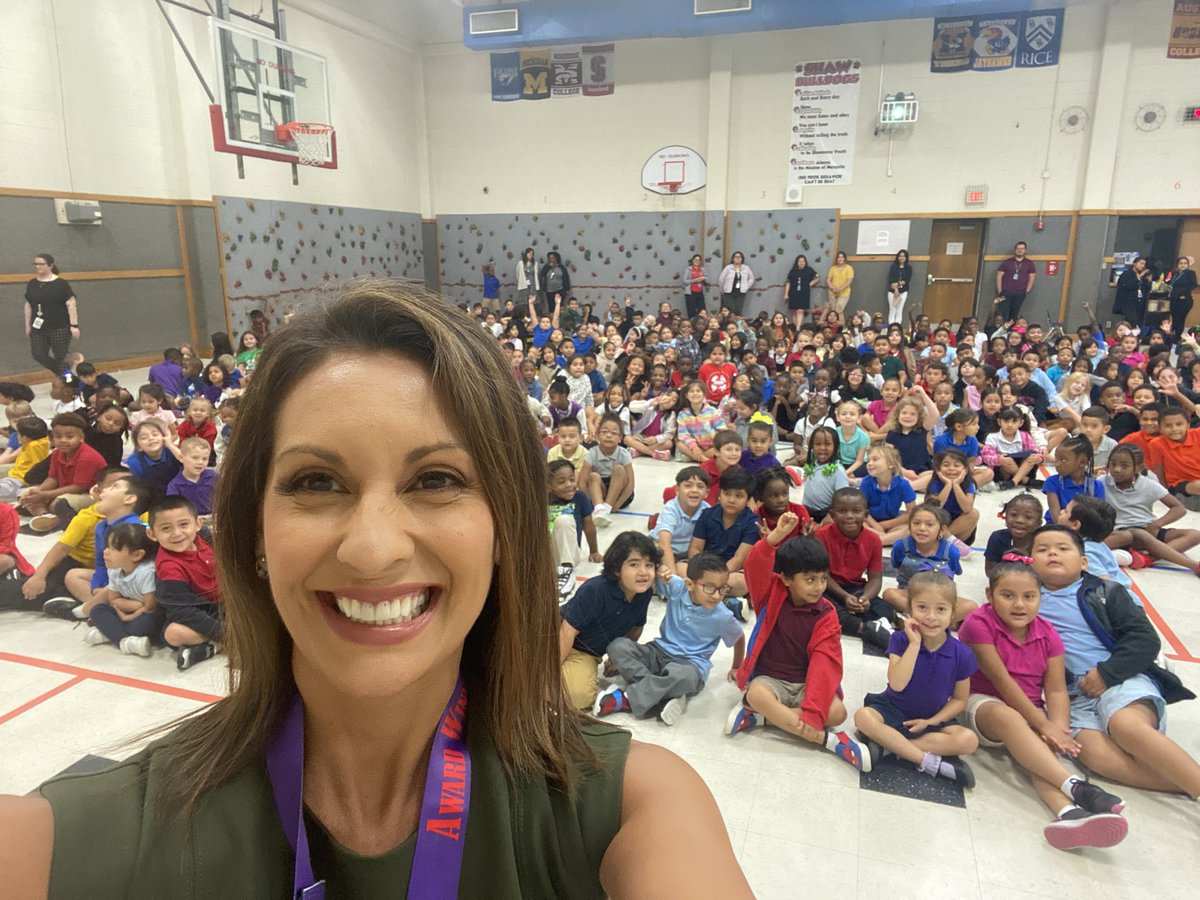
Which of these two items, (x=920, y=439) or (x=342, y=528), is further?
(x=920, y=439)

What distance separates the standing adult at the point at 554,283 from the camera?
14.5 m

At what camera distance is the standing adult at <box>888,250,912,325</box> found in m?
12.8

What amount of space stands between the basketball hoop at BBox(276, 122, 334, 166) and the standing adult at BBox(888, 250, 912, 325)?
9.43 metres

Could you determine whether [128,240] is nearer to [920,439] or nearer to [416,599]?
[920,439]

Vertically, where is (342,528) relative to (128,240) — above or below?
below

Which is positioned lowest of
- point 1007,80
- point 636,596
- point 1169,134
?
point 636,596

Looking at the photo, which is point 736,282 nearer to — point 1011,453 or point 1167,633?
point 1011,453

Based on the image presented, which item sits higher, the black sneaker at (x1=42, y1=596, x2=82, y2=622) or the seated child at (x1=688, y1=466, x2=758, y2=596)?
the seated child at (x1=688, y1=466, x2=758, y2=596)

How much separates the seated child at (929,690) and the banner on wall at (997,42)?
40.1 feet

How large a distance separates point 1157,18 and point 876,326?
235 inches

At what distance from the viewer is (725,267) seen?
45.5 ft

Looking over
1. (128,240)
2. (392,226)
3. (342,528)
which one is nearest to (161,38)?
(128,240)

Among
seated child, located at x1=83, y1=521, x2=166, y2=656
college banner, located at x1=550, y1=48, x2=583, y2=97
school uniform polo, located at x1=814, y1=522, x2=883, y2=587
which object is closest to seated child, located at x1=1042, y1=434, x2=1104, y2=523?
school uniform polo, located at x1=814, y1=522, x2=883, y2=587

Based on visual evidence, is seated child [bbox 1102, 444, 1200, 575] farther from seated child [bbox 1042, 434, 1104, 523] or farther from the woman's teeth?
the woman's teeth
